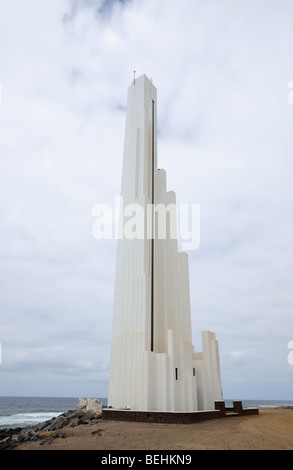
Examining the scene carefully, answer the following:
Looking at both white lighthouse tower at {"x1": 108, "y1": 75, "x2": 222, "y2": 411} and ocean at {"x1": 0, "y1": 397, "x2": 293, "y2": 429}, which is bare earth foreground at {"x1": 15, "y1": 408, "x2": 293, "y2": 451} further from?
ocean at {"x1": 0, "y1": 397, "x2": 293, "y2": 429}

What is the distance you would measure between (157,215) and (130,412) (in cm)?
1227

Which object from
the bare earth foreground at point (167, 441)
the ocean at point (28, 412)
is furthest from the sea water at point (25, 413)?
the bare earth foreground at point (167, 441)

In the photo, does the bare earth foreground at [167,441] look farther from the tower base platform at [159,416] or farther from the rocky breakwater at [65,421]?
the rocky breakwater at [65,421]

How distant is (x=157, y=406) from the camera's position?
635 inches

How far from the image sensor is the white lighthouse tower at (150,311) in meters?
16.7

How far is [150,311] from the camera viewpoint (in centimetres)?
1867

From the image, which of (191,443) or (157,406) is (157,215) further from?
(191,443)

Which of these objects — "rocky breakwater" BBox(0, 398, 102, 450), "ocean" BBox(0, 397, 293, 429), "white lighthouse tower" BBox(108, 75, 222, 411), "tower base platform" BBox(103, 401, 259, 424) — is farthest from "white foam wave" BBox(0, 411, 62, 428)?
"tower base platform" BBox(103, 401, 259, 424)

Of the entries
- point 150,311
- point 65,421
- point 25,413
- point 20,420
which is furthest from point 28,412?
point 150,311

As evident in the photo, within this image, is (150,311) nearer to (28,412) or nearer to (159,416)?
(159,416)

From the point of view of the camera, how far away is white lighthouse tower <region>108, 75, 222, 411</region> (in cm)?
1669

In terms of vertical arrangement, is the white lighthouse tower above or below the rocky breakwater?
above
